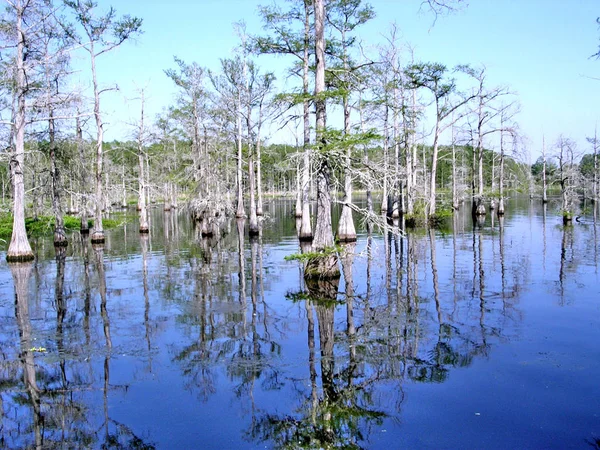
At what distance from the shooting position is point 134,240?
29.1 m

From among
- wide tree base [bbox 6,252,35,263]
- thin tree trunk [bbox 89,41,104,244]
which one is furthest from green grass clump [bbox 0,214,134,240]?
wide tree base [bbox 6,252,35,263]

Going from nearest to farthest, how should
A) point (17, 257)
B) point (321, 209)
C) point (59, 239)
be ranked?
point (321, 209) → point (17, 257) → point (59, 239)

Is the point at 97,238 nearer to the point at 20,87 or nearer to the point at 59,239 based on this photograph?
the point at 59,239

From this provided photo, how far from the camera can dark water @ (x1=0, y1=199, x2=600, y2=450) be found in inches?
241

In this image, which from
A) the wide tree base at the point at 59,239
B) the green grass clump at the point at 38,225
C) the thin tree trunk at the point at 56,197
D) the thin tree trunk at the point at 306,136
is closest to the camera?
the thin tree trunk at the point at 306,136

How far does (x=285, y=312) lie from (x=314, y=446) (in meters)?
6.11

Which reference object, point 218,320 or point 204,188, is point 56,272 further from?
point 204,188

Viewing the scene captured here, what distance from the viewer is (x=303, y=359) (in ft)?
27.9

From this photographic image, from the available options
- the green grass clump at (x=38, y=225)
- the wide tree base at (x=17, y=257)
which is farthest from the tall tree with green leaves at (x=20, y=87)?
the green grass clump at (x=38, y=225)

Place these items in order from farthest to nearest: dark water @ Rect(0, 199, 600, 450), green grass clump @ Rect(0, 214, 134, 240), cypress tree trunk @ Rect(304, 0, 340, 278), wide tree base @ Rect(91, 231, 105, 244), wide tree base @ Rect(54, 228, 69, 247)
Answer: green grass clump @ Rect(0, 214, 134, 240) < wide tree base @ Rect(91, 231, 105, 244) < wide tree base @ Rect(54, 228, 69, 247) < cypress tree trunk @ Rect(304, 0, 340, 278) < dark water @ Rect(0, 199, 600, 450)

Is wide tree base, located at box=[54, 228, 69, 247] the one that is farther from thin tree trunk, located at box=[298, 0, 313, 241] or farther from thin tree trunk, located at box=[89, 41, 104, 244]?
thin tree trunk, located at box=[298, 0, 313, 241]

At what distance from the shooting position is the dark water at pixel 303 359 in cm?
612

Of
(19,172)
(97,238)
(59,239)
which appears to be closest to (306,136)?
(19,172)

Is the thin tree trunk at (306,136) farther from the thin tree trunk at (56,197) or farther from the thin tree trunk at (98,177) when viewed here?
the thin tree trunk at (56,197)
